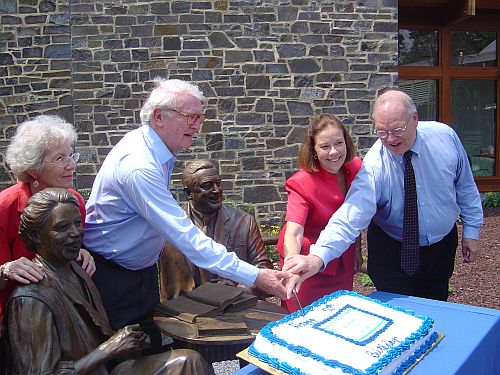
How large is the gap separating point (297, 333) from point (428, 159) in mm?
1597

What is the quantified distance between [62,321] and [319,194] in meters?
1.54

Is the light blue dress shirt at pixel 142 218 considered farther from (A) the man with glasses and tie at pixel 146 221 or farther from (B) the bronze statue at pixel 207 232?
(B) the bronze statue at pixel 207 232

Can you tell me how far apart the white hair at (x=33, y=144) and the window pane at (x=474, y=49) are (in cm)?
1044

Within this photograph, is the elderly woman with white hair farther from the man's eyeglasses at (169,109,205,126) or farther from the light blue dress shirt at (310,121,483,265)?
the light blue dress shirt at (310,121,483,265)

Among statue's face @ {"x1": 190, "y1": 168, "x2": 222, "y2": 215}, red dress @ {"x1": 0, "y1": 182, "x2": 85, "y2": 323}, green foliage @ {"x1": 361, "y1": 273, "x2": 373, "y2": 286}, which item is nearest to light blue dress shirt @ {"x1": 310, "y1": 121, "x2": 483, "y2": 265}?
statue's face @ {"x1": 190, "y1": 168, "x2": 222, "y2": 215}

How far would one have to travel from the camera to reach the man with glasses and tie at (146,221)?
230 cm

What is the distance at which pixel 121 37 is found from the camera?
29.1 ft

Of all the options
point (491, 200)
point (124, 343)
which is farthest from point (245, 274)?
point (491, 200)

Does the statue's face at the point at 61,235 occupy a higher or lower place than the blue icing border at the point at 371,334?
higher

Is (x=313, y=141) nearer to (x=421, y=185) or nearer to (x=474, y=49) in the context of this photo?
(x=421, y=185)

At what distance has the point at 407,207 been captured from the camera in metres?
3.02

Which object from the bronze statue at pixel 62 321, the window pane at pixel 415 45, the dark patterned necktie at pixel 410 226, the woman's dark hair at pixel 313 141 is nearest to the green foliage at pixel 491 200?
the window pane at pixel 415 45

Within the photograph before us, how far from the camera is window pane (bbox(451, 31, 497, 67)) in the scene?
36.7ft

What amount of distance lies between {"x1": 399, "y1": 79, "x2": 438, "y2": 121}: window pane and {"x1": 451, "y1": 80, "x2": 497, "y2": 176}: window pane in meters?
0.50
